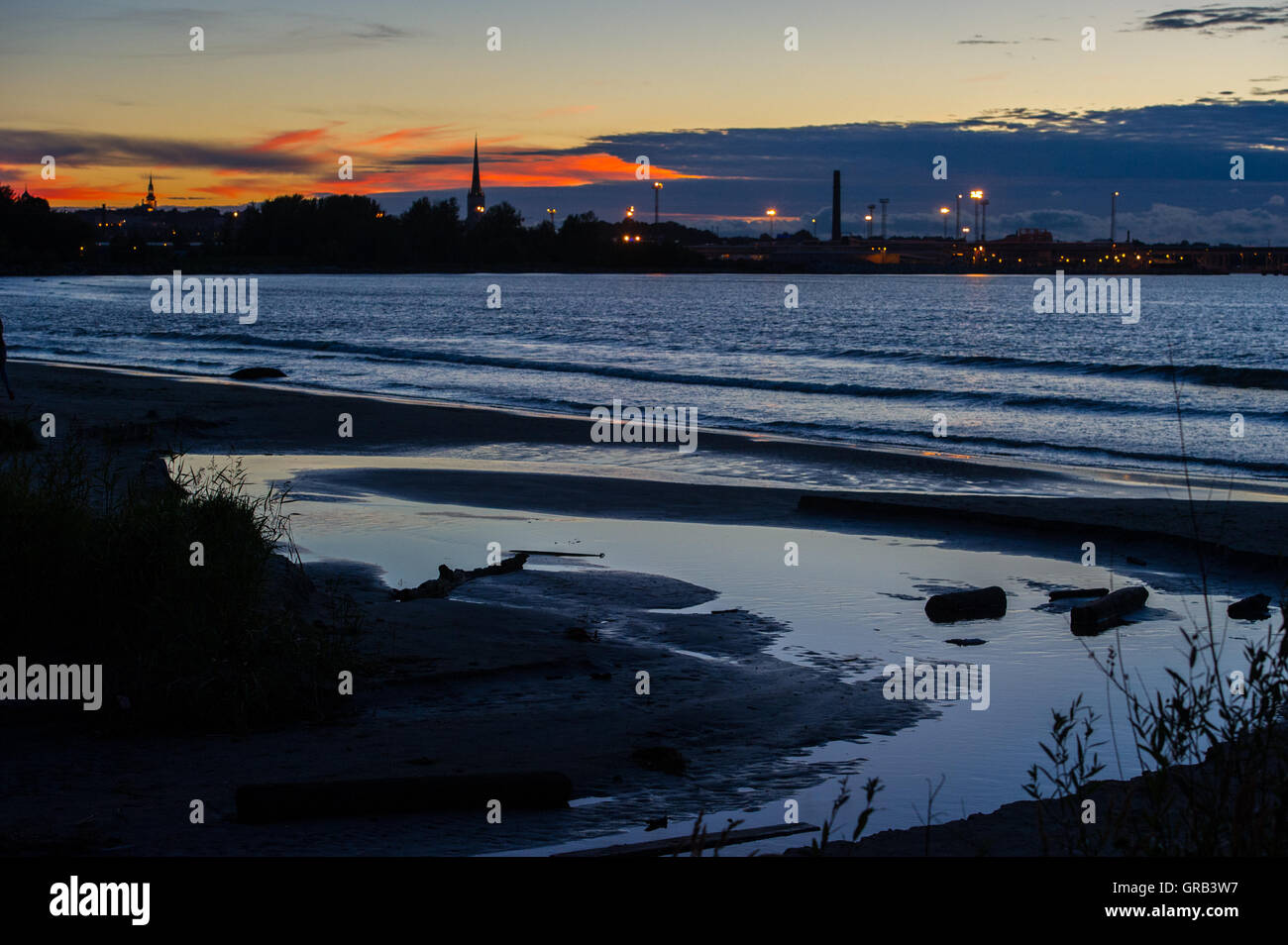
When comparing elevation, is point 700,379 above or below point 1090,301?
below

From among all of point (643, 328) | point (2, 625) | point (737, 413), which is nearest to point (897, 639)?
point (2, 625)

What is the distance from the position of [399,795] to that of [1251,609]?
26.0 ft

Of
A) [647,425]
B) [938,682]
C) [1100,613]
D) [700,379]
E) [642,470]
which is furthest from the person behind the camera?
[700,379]

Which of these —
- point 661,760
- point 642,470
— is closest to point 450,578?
point 661,760

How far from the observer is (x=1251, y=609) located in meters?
10.6

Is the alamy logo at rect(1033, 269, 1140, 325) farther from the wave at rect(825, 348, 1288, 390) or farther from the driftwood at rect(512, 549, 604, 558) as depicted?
the driftwood at rect(512, 549, 604, 558)

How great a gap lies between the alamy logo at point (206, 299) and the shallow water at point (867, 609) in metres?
63.0

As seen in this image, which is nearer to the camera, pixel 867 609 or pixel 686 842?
pixel 686 842

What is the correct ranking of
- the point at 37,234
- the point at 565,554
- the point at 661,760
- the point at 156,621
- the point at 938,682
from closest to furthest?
the point at 661,760, the point at 156,621, the point at 938,682, the point at 565,554, the point at 37,234

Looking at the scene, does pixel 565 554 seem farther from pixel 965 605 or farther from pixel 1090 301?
pixel 1090 301
